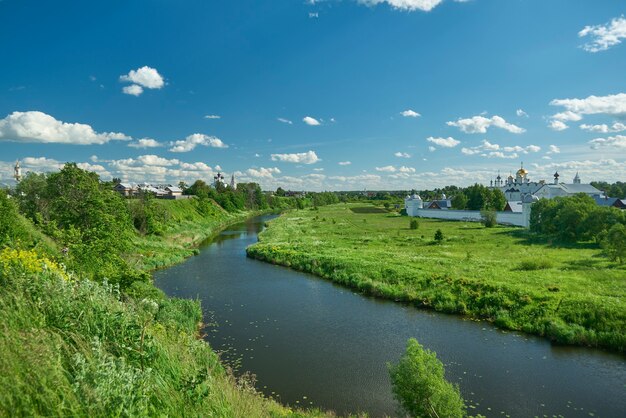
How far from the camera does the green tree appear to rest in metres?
9.79

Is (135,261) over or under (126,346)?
under

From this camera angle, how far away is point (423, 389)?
32.2 feet

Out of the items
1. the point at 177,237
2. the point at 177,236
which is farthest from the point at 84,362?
the point at 177,236

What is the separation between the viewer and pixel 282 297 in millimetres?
25203

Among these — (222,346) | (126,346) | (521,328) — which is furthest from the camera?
(521,328)

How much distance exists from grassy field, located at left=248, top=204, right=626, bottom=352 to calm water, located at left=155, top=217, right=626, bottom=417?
130 cm

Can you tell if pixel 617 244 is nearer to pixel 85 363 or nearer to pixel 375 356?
pixel 375 356

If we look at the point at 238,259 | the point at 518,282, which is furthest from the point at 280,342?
the point at 238,259

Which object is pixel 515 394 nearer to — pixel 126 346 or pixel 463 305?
pixel 463 305

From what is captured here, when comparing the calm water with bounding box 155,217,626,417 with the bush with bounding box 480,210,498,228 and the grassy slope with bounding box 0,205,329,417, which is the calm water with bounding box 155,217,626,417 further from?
the bush with bounding box 480,210,498,228

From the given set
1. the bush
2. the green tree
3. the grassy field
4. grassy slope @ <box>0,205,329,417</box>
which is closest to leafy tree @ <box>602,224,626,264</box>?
the grassy field

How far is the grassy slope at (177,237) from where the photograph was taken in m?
35.6

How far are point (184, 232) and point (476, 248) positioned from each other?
133 ft

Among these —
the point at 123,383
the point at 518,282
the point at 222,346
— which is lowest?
the point at 222,346
